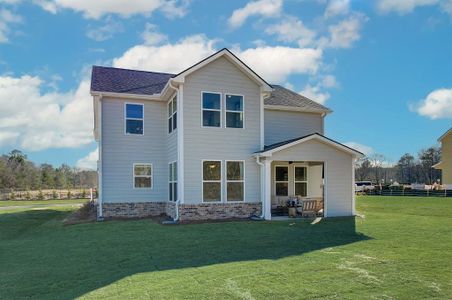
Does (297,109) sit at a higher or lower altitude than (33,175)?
higher

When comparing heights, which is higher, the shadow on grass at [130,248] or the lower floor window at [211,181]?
the lower floor window at [211,181]

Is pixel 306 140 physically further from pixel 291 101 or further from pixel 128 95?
pixel 128 95

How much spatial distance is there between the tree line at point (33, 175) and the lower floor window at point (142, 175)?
43366mm

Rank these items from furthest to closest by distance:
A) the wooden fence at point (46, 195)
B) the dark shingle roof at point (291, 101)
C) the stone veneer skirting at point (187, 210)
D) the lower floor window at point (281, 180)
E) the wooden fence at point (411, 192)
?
1. the wooden fence at point (46, 195)
2. the wooden fence at point (411, 192)
3. the dark shingle roof at point (291, 101)
4. the lower floor window at point (281, 180)
5. the stone veneer skirting at point (187, 210)

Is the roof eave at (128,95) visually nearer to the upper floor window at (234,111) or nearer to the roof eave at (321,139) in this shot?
the upper floor window at (234,111)

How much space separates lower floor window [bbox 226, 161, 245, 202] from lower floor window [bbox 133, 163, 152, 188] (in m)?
4.09

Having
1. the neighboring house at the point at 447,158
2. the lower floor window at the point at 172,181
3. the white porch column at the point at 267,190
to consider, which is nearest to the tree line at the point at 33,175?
the lower floor window at the point at 172,181

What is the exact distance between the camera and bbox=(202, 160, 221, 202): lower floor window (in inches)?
574

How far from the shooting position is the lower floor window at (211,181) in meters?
14.6

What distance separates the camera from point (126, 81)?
57.9ft

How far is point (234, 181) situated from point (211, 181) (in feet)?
3.29

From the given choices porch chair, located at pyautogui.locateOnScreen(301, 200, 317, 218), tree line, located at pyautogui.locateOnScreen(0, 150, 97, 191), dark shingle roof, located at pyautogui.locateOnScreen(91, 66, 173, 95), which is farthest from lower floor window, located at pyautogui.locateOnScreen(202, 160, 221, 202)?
tree line, located at pyautogui.locateOnScreen(0, 150, 97, 191)

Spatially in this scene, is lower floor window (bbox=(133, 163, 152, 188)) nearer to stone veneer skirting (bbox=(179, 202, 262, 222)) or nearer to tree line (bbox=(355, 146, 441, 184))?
stone veneer skirting (bbox=(179, 202, 262, 222))

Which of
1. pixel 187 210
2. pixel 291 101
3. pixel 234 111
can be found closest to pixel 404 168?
pixel 291 101
